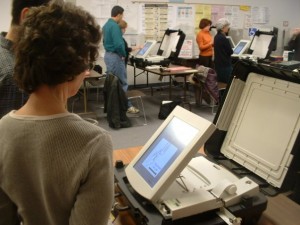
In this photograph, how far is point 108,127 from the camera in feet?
13.4

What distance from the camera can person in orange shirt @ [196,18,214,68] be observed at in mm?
5840

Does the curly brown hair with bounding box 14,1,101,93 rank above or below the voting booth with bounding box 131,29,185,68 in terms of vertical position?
above

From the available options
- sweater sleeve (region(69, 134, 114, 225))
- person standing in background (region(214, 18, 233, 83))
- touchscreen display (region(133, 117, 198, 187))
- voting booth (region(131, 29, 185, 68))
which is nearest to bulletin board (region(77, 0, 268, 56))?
voting booth (region(131, 29, 185, 68))

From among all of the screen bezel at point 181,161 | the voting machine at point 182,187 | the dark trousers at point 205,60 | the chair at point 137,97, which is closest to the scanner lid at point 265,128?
the voting machine at point 182,187

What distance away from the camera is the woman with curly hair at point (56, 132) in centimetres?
61

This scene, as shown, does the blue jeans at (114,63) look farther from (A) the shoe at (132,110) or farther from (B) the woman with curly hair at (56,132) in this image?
(B) the woman with curly hair at (56,132)

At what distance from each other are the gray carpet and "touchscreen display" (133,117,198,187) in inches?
73.6

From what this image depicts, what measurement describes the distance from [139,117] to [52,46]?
3934 millimetres

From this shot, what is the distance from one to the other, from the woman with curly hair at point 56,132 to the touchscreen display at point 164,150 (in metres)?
0.23

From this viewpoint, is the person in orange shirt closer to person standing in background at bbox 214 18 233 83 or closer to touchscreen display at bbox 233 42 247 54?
touchscreen display at bbox 233 42 247 54

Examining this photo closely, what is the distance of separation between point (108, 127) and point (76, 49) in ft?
11.5

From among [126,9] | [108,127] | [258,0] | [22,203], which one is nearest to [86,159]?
[22,203]

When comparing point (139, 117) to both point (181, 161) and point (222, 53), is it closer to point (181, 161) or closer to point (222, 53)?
point (222, 53)

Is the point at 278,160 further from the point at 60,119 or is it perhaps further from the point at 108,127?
the point at 108,127
